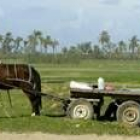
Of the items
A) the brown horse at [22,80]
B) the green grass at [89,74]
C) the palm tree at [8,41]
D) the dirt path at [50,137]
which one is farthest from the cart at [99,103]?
the palm tree at [8,41]

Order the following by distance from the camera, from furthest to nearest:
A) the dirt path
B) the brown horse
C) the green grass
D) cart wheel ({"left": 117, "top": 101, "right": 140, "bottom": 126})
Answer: the green grass
the brown horse
cart wheel ({"left": 117, "top": 101, "right": 140, "bottom": 126})
the dirt path

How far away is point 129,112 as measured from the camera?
14.9m

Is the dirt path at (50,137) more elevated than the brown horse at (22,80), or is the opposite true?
the brown horse at (22,80)

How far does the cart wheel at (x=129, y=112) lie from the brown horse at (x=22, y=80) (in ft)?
9.86

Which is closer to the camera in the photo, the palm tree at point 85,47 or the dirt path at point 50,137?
A: the dirt path at point 50,137

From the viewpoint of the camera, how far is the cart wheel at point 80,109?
50.4ft

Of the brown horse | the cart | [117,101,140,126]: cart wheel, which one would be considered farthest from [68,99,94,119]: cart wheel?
the brown horse

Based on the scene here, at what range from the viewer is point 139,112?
14.8 meters

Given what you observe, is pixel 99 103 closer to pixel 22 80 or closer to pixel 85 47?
pixel 22 80

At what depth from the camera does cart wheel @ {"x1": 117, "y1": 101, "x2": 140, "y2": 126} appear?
586 inches

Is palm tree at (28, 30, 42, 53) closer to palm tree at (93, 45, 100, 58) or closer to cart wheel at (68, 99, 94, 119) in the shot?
palm tree at (93, 45, 100, 58)

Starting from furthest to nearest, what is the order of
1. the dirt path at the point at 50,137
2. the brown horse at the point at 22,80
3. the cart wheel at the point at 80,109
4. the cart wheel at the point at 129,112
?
1. the brown horse at the point at 22,80
2. the cart wheel at the point at 80,109
3. the cart wheel at the point at 129,112
4. the dirt path at the point at 50,137

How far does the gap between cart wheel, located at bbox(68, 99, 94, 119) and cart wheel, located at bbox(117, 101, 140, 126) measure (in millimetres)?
842

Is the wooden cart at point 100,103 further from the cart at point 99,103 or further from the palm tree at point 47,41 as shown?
the palm tree at point 47,41
